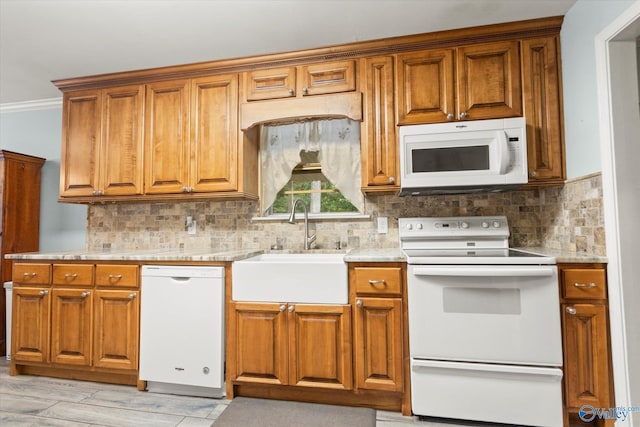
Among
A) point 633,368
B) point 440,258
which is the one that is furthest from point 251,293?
point 633,368

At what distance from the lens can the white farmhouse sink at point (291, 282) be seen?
74.8 inches

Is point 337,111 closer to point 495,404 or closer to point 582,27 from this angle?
point 582,27

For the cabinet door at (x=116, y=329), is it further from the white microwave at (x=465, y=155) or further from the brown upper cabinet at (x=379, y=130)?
the white microwave at (x=465, y=155)

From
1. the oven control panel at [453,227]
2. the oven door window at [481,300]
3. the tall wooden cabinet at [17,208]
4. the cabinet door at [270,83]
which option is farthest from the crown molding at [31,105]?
the oven door window at [481,300]

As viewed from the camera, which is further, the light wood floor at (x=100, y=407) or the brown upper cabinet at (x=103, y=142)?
the brown upper cabinet at (x=103, y=142)

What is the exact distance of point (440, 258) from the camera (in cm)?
176

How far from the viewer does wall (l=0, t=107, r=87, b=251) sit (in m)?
3.08

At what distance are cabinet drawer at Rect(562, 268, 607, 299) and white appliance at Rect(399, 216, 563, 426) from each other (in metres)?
0.07

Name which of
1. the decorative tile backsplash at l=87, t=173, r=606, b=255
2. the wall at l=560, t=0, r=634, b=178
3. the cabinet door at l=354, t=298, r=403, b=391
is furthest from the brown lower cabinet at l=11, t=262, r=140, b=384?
the wall at l=560, t=0, r=634, b=178

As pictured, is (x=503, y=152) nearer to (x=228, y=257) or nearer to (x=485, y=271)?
(x=485, y=271)

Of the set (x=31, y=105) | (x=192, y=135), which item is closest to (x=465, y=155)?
(x=192, y=135)

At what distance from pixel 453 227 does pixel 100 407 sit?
2537 millimetres

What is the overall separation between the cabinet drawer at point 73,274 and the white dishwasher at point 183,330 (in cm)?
44

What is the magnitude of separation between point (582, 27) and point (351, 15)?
1.31 metres
